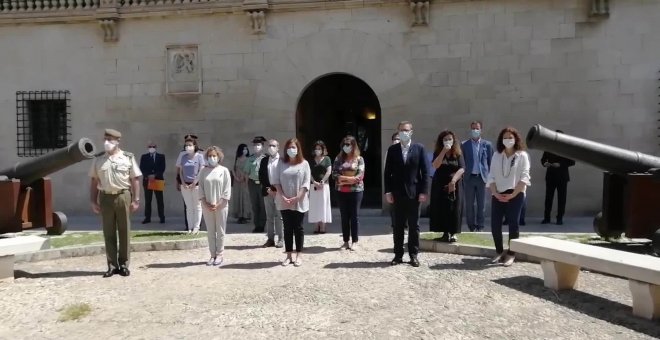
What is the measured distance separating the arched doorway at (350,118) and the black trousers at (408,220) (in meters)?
7.03

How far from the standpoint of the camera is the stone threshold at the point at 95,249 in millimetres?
8383

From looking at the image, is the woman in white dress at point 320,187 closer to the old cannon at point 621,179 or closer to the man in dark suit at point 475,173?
the man in dark suit at point 475,173

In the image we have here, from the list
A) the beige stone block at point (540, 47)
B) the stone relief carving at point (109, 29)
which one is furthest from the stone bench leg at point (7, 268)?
the beige stone block at point (540, 47)

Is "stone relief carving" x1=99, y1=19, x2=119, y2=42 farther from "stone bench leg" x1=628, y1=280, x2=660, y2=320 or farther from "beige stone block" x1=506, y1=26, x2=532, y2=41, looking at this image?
"stone bench leg" x1=628, y1=280, x2=660, y2=320

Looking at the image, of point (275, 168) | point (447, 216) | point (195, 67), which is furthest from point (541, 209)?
point (195, 67)

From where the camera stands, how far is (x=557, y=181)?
1097 centimetres

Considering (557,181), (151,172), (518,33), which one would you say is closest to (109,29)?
(151,172)

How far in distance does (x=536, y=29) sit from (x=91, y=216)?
11.0m

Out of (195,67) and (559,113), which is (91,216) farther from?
(559,113)

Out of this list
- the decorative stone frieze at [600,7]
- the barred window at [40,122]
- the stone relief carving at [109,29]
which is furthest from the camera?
the barred window at [40,122]

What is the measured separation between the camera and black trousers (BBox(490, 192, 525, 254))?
732 centimetres

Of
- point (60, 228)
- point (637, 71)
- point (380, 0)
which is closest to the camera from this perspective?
point (60, 228)

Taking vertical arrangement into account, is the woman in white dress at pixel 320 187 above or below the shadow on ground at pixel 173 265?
above

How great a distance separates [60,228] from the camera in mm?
10367
